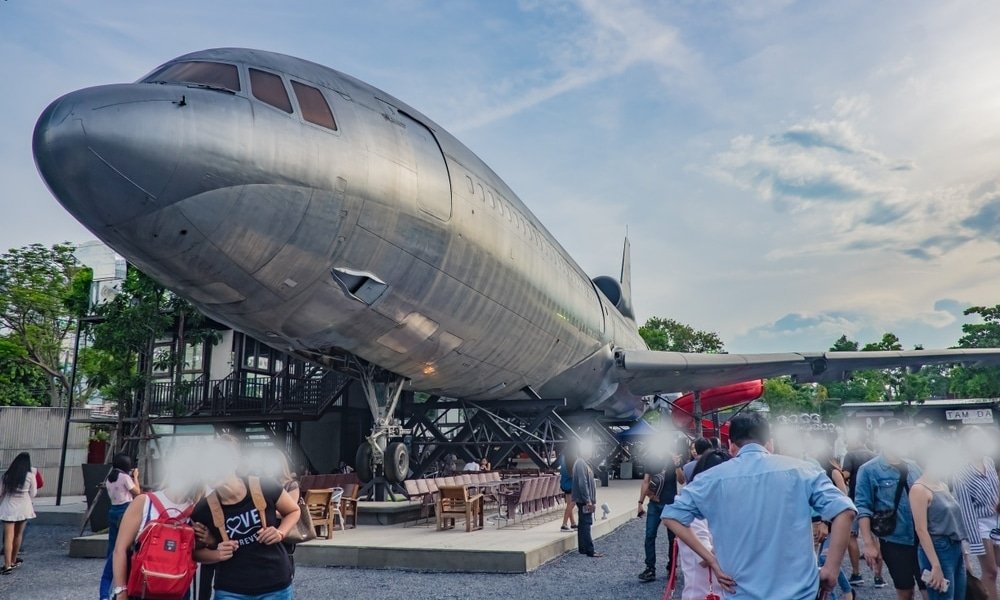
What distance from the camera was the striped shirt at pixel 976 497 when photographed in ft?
18.8

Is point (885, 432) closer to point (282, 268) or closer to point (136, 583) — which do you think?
point (136, 583)

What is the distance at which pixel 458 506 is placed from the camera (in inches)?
454

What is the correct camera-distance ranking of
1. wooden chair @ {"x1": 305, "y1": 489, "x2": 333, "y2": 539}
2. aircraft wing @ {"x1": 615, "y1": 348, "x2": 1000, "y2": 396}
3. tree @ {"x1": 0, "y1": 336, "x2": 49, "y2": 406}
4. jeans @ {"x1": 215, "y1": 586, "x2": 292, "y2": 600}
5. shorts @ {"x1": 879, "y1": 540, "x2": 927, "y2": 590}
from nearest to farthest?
jeans @ {"x1": 215, "y1": 586, "x2": 292, "y2": 600}, shorts @ {"x1": 879, "y1": 540, "x2": 927, "y2": 590}, wooden chair @ {"x1": 305, "y1": 489, "x2": 333, "y2": 539}, aircraft wing @ {"x1": 615, "y1": 348, "x2": 1000, "y2": 396}, tree @ {"x1": 0, "y1": 336, "x2": 49, "y2": 406}

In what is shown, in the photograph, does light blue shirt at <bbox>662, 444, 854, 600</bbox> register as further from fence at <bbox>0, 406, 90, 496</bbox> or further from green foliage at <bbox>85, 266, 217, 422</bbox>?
fence at <bbox>0, 406, 90, 496</bbox>

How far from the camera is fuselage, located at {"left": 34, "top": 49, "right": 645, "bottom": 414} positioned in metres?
6.39

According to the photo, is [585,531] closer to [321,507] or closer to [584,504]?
[584,504]

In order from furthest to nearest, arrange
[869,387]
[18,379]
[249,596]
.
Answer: [869,387]
[18,379]
[249,596]

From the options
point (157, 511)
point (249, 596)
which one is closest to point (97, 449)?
point (157, 511)

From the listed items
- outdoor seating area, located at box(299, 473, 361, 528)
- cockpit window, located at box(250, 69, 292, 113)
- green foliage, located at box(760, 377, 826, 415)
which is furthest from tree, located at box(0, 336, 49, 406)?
green foliage, located at box(760, 377, 826, 415)

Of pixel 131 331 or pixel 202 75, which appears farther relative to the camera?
pixel 131 331

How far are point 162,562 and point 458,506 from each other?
8.15 m

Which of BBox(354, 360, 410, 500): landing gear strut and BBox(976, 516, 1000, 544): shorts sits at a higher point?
BBox(354, 360, 410, 500): landing gear strut

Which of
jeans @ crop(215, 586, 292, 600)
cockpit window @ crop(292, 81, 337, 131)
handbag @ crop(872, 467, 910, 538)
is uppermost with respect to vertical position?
cockpit window @ crop(292, 81, 337, 131)

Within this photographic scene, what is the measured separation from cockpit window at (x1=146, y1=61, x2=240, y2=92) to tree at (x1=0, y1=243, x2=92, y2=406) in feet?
86.6
